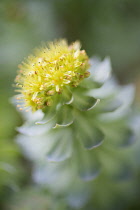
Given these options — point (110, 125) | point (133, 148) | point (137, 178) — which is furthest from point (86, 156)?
point (137, 178)

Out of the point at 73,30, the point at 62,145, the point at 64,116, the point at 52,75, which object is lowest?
the point at 62,145

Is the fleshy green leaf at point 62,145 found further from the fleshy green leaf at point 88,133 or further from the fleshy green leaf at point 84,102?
the fleshy green leaf at point 84,102

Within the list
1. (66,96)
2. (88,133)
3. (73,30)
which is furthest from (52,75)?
(73,30)

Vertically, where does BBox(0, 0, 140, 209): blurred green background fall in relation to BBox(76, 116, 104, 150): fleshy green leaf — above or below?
above

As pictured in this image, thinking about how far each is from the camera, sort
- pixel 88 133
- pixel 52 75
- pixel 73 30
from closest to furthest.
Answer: pixel 52 75 < pixel 88 133 < pixel 73 30

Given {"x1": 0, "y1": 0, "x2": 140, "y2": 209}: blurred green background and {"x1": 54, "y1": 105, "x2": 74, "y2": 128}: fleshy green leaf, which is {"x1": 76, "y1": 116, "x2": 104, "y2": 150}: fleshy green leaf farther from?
{"x1": 0, "y1": 0, "x2": 140, "y2": 209}: blurred green background

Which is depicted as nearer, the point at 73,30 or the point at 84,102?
the point at 84,102

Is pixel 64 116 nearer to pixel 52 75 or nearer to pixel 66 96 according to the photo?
pixel 66 96

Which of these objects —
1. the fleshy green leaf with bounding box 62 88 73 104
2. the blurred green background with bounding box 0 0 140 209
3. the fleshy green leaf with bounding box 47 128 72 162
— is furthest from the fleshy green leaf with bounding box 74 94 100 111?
the blurred green background with bounding box 0 0 140 209
